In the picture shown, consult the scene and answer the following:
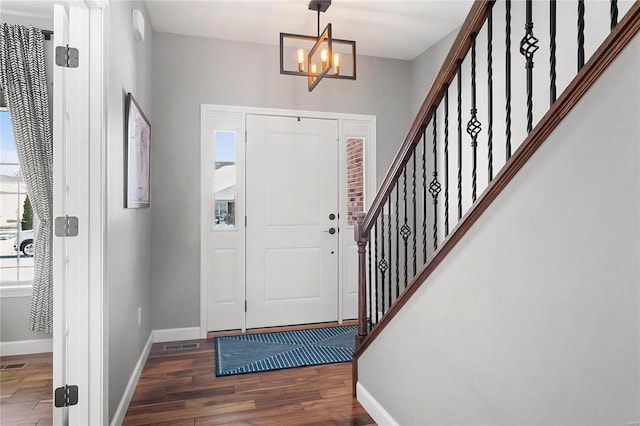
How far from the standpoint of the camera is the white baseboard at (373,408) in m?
2.08

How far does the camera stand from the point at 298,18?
3312 millimetres

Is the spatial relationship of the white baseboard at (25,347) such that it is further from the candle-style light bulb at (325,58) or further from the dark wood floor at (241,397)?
the candle-style light bulb at (325,58)

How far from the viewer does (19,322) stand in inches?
127

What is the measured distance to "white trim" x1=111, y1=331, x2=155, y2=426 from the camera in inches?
84.1

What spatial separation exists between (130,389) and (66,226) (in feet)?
3.97

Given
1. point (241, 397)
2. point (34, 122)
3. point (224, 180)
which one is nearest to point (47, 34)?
point (34, 122)

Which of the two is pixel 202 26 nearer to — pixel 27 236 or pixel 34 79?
pixel 34 79

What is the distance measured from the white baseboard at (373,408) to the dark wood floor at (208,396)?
0.12 feet

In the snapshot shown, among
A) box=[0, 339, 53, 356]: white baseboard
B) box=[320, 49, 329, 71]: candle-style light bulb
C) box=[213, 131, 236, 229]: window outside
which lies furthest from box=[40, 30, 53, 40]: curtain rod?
box=[0, 339, 53, 356]: white baseboard

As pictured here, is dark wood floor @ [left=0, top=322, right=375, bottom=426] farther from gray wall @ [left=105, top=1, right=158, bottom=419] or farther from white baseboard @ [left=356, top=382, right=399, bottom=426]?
gray wall @ [left=105, top=1, right=158, bottom=419]

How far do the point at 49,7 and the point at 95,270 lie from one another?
7.80 feet

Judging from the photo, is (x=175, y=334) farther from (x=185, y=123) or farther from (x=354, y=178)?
(x=354, y=178)

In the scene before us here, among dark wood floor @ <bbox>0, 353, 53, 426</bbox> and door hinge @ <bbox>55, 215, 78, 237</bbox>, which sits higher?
door hinge @ <bbox>55, 215, 78, 237</bbox>

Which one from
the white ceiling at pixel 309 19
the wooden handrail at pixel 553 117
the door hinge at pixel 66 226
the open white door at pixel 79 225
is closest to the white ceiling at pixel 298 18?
the white ceiling at pixel 309 19
